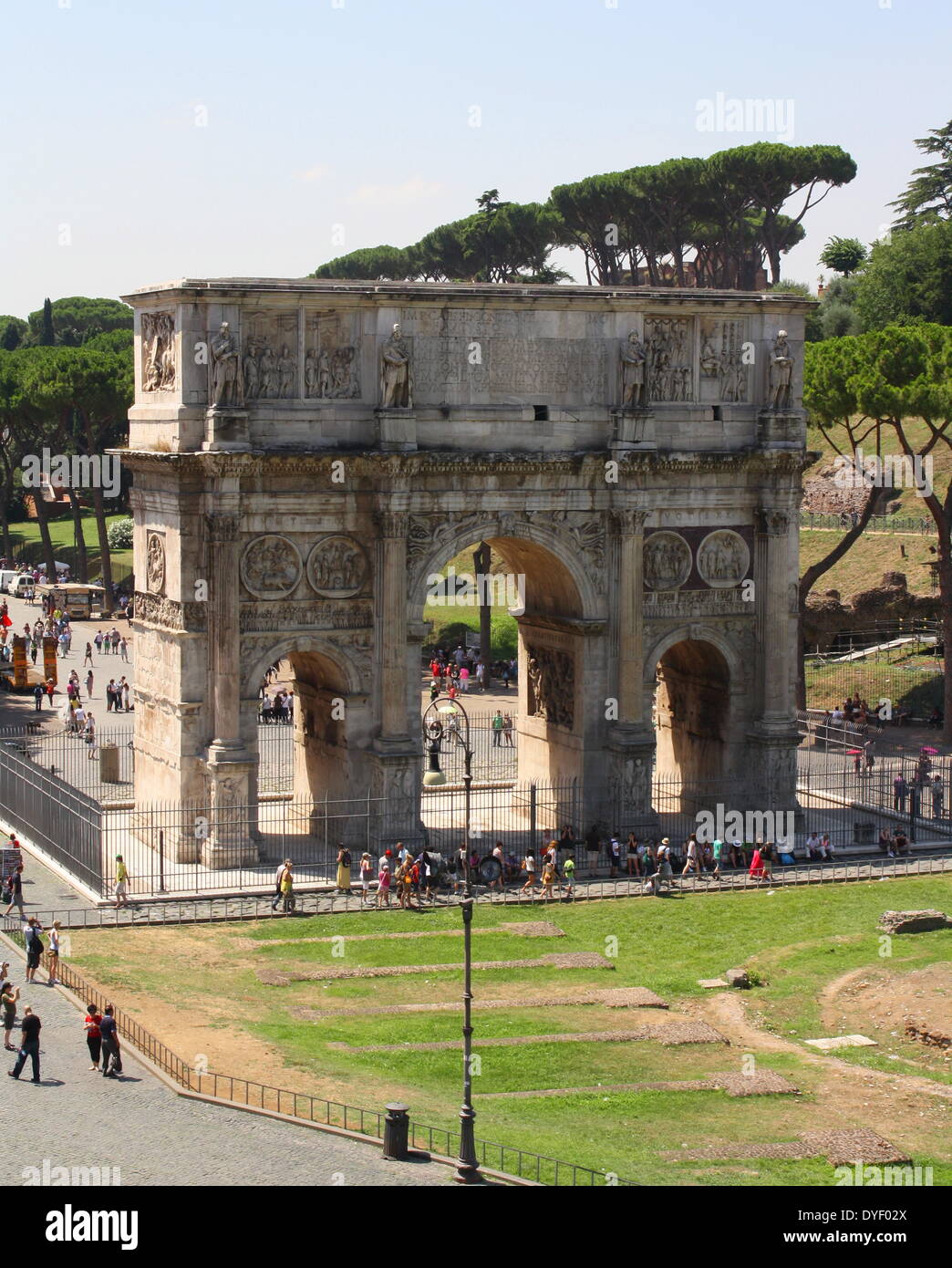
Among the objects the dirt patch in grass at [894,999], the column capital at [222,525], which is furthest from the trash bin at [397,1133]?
the column capital at [222,525]

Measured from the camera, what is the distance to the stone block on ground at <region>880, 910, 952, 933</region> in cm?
4416

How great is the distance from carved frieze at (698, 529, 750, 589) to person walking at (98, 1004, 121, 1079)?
2384 centimetres

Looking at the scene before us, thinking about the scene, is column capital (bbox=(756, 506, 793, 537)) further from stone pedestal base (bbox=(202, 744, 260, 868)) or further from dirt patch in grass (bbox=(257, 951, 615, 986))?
stone pedestal base (bbox=(202, 744, 260, 868))

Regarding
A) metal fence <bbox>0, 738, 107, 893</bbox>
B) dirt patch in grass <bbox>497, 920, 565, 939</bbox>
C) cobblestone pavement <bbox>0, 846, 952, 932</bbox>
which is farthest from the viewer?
metal fence <bbox>0, 738, 107, 893</bbox>

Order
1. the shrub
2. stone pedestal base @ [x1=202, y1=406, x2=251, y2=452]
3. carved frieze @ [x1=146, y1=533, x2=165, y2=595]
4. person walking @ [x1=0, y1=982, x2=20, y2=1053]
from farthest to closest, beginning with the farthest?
1. the shrub
2. carved frieze @ [x1=146, y1=533, x2=165, y2=595]
3. stone pedestal base @ [x1=202, y1=406, x2=251, y2=452]
4. person walking @ [x1=0, y1=982, x2=20, y2=1053]

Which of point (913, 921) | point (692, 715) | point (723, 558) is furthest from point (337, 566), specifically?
point (913, 921)

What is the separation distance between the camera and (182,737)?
47.8 m

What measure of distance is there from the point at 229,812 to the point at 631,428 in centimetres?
1363

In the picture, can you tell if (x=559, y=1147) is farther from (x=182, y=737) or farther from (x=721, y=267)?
(x=721, y=267)

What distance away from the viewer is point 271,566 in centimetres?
4828

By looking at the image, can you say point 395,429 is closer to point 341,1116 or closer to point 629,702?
point 629,702

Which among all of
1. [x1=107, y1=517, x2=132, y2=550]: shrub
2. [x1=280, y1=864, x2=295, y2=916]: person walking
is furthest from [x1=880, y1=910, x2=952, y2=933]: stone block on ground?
[x1=107, y1=517, x2=132, y2=550]: shrub

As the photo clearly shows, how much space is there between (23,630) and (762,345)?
143 feet

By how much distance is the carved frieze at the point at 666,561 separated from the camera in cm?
5162
